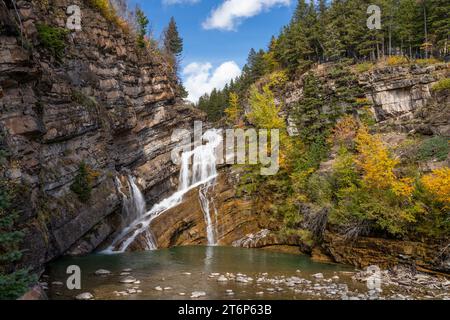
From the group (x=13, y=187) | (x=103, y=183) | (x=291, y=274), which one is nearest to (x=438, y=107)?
(x=291, y=274)

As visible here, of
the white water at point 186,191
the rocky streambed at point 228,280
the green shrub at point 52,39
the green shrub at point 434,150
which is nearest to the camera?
the rocky streambed at point 228,280

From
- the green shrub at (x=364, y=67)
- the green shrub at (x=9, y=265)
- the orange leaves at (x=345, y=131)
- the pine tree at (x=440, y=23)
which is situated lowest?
the green shrub at (x=9, y=265)

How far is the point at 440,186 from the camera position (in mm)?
17703

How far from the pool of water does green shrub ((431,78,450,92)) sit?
856 inches

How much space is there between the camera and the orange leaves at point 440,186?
17.4 metres

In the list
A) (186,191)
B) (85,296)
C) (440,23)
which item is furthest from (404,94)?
(85,296)

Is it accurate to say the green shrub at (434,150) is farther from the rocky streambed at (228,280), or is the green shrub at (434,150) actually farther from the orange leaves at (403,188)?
the rocky streambed at (228,280)

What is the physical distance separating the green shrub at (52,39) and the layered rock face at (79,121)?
38 cm

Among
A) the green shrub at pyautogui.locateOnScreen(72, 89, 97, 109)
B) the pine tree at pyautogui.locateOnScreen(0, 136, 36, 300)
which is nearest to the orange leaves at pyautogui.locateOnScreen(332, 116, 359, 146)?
the green shrub at pyautogui.locateOnScreen(72, 89, 97, 109)

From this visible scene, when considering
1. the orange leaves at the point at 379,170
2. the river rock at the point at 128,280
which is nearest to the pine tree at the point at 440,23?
the orange leaves at the point at 379,170

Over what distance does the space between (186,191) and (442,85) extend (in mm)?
26435

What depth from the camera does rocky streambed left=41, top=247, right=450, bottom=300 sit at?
13750 millimetres

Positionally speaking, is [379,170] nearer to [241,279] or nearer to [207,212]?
[241,279]

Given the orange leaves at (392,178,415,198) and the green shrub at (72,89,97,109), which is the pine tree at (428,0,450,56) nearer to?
the orange leaves at (392,178,415,198)
